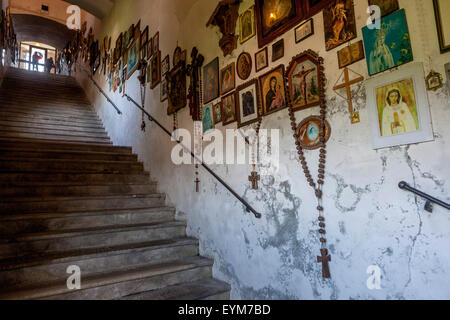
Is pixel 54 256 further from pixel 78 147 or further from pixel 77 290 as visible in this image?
pixel 78 147

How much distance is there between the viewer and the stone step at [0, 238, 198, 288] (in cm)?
199

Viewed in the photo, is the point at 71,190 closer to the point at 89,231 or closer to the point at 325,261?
the point at 89,231

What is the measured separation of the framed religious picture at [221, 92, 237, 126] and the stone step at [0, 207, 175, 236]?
1.39m

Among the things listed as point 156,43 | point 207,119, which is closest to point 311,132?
point 207,119

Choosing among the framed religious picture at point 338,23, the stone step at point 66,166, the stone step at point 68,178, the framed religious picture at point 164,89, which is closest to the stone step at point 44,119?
the stone step at point 66,166

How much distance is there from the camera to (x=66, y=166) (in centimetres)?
370

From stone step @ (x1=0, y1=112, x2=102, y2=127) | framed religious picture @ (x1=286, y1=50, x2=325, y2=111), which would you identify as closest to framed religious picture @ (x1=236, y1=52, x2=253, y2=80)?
framed religious picture @ (x1=286, y1=50, x2=325, y2=111)

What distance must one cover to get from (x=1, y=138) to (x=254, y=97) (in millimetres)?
3994

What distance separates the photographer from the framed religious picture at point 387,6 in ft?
4.61

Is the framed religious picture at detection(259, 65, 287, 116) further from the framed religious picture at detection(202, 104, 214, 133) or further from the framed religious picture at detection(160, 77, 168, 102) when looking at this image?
the framed religious picture at detection(160, 77, 168, 102)

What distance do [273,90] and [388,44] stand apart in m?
0.81

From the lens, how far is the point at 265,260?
6.77ft

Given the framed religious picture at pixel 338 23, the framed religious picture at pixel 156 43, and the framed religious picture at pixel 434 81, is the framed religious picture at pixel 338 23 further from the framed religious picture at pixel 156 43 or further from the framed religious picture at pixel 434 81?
the framed religious picture at pixel 156 43
